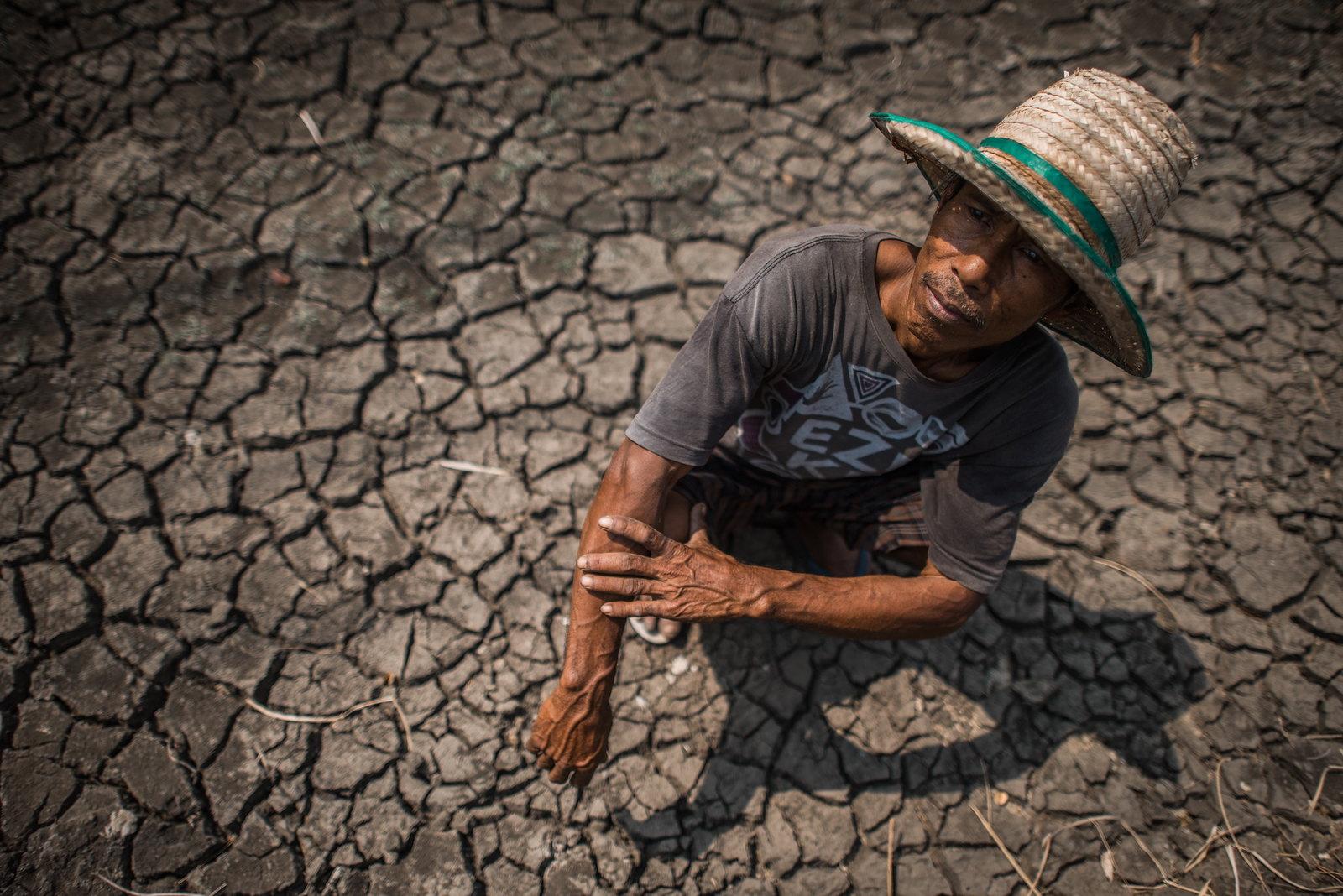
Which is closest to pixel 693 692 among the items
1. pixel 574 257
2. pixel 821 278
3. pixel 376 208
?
pixel 821 278

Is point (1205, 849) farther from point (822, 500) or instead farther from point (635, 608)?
point (635, 608)

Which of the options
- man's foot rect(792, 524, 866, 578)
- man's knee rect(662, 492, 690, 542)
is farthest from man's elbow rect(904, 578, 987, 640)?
man's knee rect(662, 492, 690, 542)

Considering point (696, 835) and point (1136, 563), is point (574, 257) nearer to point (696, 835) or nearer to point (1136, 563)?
point (696, 835)

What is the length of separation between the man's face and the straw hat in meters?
0.08

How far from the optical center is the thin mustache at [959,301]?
5.50 ft

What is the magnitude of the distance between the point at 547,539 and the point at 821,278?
1.43 meters

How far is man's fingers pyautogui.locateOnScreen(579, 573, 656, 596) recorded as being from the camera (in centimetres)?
188

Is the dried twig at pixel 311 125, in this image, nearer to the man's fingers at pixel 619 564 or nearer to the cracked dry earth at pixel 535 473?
the cracked dry earth at pixel 535 473

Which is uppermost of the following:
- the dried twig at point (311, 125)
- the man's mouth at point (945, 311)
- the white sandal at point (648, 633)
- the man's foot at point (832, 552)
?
the man's mouth at point (945, 311)

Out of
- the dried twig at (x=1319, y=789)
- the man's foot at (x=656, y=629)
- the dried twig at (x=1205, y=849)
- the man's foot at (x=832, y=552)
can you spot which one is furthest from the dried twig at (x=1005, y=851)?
the man's foot at (x=656, y=629)

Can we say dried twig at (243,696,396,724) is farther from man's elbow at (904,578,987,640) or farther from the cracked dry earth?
man's elbow at (904,578,987,640)

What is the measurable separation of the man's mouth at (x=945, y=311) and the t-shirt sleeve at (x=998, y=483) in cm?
36

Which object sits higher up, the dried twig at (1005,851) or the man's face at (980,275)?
the man's face at (980,275)

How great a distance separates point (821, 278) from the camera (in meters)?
1.87
